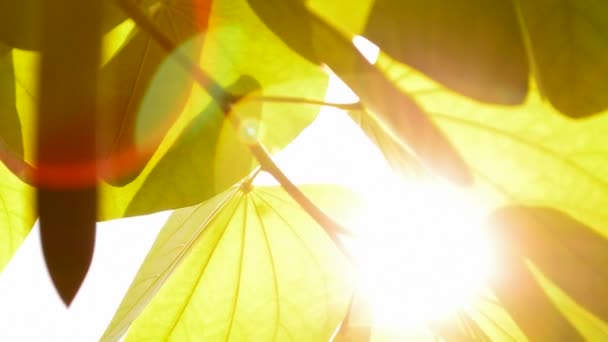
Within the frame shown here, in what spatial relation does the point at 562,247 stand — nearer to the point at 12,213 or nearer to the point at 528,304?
the point at 528,304

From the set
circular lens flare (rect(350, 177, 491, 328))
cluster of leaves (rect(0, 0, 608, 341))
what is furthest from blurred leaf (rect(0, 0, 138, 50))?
circular lens flare (rect(350, 177, 491, 328))

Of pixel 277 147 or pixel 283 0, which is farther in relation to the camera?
pixel 277 147

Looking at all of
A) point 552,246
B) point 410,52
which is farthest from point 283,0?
point 552,246

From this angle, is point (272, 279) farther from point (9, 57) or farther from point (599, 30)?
point (599, 30)

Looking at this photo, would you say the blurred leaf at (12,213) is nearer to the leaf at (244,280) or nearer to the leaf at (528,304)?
the leaf at (244,280)

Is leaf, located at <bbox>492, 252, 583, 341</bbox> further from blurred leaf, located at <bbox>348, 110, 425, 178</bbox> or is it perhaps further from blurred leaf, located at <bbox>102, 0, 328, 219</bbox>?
blurred leaf, located at <bbox>102, 0, 328, 219</bbox>
